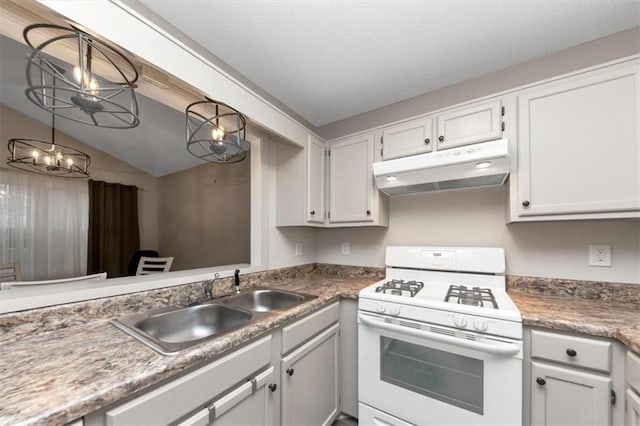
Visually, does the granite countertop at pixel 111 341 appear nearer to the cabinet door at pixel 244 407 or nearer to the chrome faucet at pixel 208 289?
the chrome faucet at pixel 208 289

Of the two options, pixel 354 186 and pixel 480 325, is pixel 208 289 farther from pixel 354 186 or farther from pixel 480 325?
pixel 480 325

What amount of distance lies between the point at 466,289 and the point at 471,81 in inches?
58.7

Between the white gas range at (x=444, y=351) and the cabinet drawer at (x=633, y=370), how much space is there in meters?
0.34

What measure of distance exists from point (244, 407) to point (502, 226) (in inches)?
73.6

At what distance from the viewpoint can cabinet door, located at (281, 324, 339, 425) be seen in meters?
1.27

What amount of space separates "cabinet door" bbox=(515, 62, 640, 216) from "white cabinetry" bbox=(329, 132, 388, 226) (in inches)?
35.8

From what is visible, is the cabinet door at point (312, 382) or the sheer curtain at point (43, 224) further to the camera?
the sheer curtain at point (43, 224)

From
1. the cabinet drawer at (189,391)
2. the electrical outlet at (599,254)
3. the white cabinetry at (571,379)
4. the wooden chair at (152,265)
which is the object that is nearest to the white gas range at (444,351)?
the white cabinetry at (571,379)

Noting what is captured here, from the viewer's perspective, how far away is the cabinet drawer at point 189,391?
0.69 metres

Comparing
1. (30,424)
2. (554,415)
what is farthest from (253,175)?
(554,415)

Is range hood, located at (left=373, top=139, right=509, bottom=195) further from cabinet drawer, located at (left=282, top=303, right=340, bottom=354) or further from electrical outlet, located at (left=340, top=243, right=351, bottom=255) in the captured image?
cabinet drawer, located at (left=282, top=303, right=340, bottom=354)

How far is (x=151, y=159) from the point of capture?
415cm

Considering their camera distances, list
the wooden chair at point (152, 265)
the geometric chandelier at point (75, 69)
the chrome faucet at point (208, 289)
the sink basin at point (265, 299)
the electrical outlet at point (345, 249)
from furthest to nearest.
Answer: the wooden chair at point (152, 265) → the electrical outlet at point (345, 249) → the sink basin at point (265, 299) → the chrome faucet at point (208, 289) → the geometric chandelier at point (75, 69)

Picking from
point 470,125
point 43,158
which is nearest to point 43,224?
point 43,158
